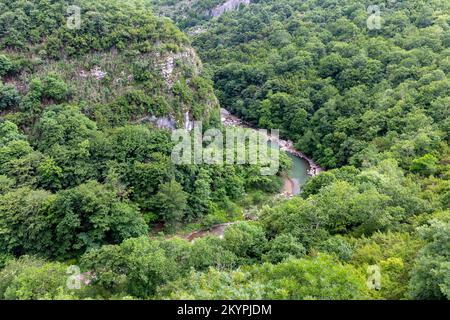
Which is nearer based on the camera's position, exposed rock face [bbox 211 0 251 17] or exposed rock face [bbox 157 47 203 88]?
exposed rock face [bbox 157 47 203 88]

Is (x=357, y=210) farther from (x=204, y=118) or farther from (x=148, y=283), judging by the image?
(x=204, y=118)

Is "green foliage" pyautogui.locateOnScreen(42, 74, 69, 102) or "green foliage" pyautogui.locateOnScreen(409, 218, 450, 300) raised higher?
"green foliage" pyautogui.locateOnScreen(42, 74, 69, 102)

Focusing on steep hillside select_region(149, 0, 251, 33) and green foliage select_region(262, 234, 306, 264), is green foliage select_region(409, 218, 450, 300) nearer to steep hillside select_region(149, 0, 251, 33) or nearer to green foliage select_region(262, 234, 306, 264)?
green foliage select_region(262, 234, 306, 264)

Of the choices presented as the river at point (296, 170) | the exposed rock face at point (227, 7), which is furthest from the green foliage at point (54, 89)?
the exposed rock face at point (227, 7)

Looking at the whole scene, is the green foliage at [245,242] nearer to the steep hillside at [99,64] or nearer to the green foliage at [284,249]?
the green foliage at [284,249]

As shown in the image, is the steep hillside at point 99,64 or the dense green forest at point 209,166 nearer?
the dense green forest at point 209,166

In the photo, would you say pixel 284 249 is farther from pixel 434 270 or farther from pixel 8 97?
pixel 8 97

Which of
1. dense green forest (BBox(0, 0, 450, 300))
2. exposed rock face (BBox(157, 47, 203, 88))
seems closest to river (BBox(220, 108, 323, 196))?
dense green forest (BBox(0, 0, 450, 300))
